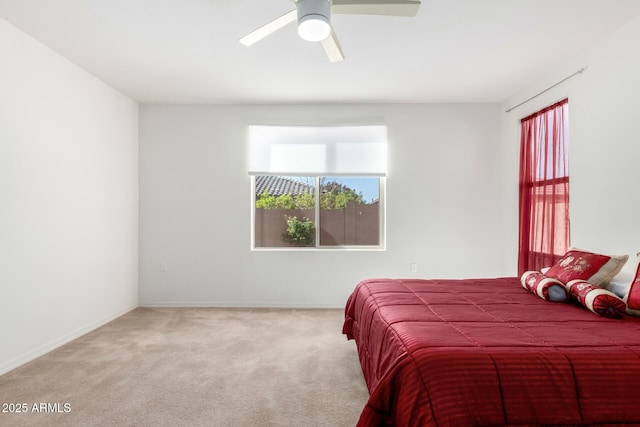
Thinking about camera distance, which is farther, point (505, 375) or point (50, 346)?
point (50, 346)

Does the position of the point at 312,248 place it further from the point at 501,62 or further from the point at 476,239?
the point at 501,62

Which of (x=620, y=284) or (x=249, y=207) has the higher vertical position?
(x=249, y=207)

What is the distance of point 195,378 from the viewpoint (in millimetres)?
2557

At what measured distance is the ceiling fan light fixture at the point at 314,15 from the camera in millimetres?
1954

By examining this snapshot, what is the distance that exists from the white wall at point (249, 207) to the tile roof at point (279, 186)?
21 centimetres

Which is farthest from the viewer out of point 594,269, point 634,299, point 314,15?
point 594,269

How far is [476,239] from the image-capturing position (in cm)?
455

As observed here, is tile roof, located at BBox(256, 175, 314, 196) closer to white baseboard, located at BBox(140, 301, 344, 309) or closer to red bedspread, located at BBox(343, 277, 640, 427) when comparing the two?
white baseboard, located at BBox(140, 301, 344, 309)

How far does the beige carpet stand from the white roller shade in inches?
74.1

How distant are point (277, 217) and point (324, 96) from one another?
160 centimetres

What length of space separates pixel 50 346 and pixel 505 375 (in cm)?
344

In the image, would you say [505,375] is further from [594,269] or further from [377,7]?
[377,7]

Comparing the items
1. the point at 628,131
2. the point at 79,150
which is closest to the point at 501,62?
the point at 628,131

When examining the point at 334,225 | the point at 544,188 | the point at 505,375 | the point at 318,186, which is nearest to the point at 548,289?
the point at 505,375
